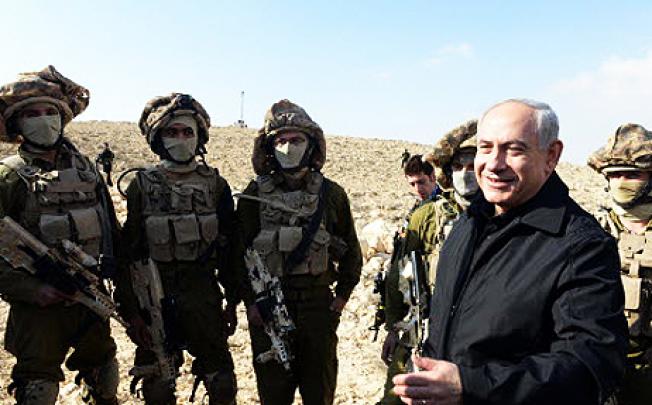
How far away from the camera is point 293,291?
4.00 metres

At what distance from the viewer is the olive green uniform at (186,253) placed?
156 inches

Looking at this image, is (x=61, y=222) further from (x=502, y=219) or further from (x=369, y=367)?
(x=369, y=367)

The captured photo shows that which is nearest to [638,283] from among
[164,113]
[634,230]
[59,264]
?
[634,230]

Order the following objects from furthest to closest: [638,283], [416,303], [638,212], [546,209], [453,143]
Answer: [453,143] < [638,212] < [638,283] < [416,303] < [546,209]

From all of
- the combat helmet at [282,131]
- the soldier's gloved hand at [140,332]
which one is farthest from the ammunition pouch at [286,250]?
the soldier's gloved hand at [140,332]

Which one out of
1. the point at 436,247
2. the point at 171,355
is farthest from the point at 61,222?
the point at 436,247

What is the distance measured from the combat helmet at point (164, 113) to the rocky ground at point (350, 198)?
8.97 ft

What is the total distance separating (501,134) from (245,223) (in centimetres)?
A: 273

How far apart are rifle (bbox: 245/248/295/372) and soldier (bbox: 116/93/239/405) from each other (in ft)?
1.10

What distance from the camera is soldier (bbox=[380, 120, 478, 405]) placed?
11.1 feet

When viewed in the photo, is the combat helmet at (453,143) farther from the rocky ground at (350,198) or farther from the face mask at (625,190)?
the rocky ground at (350,198)

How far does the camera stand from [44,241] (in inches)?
144

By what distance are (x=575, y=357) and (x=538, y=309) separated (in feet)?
0.58

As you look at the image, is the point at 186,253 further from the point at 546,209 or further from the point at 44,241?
the point at 546,209
